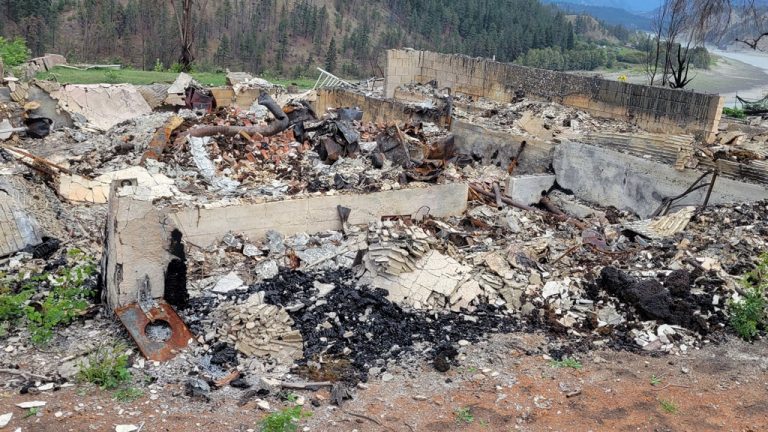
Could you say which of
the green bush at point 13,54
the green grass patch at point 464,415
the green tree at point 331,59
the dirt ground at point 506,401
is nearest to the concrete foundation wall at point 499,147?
the dirt ground at point 506,401

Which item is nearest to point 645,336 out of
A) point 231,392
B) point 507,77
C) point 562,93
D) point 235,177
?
point 231,392

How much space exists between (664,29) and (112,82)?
19.9 metres

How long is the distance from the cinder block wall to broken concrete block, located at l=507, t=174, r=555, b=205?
232 centimetres

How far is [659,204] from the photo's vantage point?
999 centimetres

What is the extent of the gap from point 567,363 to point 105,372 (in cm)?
367

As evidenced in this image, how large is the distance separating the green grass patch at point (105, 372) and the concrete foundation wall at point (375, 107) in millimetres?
9396

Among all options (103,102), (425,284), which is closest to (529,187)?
(425,284)

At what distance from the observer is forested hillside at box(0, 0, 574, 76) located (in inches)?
1045

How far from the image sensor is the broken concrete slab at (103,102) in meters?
13.1

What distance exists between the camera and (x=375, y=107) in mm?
14320

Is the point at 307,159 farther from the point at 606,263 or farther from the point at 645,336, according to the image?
the point at 645,336

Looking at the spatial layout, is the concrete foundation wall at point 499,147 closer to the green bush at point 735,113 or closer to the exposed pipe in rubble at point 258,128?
the exposed pipe in rubble at point 258,128

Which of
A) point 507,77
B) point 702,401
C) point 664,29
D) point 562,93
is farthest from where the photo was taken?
point 664,29

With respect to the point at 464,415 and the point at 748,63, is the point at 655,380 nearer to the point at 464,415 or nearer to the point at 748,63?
the point at 464,415
